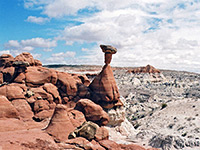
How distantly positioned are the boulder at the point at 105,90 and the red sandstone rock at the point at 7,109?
33.9ft

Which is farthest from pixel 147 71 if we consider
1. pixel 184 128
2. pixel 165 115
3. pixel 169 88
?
pixel 184 128

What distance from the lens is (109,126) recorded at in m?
26.8

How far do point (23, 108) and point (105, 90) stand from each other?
1054 cm

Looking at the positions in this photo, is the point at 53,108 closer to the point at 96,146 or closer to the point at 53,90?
the point at 53,90

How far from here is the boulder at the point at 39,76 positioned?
25.8m

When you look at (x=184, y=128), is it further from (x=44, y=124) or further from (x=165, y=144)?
(x=44, y=124)

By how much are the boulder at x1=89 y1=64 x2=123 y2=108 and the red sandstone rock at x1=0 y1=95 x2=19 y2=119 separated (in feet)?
33.9

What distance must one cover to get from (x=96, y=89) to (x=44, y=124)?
932 cm

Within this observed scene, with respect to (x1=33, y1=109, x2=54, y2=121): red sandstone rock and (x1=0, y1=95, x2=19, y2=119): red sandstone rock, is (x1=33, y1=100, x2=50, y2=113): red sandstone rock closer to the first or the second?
(x1=33, y1=109, x2=54, y2=121): red sandstone rock

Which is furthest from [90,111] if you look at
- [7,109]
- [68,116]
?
[7,109]

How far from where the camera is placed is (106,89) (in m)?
27.3

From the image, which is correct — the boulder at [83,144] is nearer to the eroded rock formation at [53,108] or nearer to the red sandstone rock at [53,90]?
the eroded rock formation at [53,108]

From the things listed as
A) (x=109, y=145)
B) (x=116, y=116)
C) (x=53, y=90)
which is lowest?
(x=116, y=116)

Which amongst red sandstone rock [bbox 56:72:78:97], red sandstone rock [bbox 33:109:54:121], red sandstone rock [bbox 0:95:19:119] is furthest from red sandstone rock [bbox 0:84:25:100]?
red sandstone rock [bbox 56:72:78:97]
